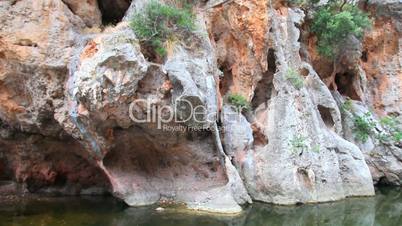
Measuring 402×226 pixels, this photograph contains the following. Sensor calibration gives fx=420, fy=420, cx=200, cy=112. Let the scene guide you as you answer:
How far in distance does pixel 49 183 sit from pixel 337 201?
27.1 feet

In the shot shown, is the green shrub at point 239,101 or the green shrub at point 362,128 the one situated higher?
the green shrub at point 239,101

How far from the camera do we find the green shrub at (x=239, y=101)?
12.3 metres

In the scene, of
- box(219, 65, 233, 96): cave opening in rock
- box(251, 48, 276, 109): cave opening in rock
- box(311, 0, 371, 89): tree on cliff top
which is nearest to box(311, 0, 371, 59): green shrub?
box(311, 0, 371, 89): tree on cliff top

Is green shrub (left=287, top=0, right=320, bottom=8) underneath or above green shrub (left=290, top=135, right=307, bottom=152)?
above

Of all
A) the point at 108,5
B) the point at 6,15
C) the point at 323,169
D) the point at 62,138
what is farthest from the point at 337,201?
the point at 6,15

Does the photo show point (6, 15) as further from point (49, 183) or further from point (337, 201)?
point (337, 201)

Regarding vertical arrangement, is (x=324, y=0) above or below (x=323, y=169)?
above

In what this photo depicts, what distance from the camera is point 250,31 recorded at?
12.7 metres

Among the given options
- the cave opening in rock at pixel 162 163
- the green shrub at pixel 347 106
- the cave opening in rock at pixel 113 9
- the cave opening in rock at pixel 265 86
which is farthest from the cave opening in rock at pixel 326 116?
the cave opening in rock at pixel 113 9

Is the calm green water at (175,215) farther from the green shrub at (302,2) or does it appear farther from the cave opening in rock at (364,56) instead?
the cave opening in rock at (364,56)

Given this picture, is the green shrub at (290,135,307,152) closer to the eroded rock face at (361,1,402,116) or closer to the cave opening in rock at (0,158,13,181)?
the eroded rock face at (361,1,402,116)

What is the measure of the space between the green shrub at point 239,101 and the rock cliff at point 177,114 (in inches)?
8.4

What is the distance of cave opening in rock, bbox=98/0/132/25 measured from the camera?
41.4 feet

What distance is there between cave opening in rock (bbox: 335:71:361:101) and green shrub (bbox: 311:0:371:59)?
1.73 m
